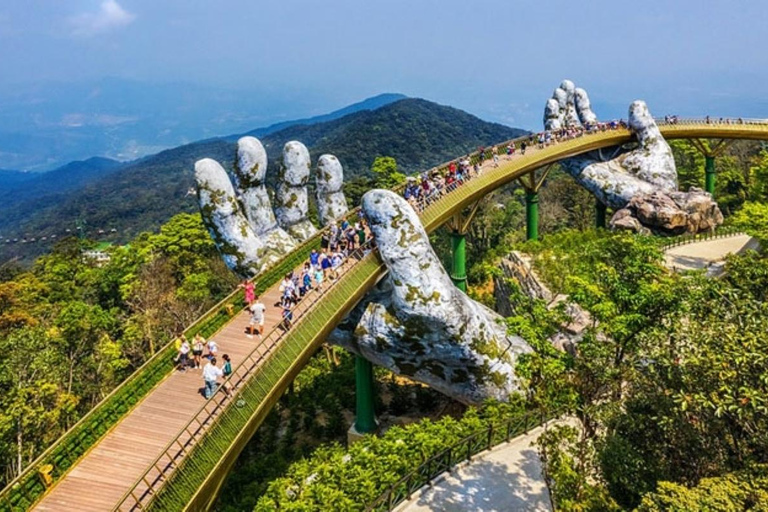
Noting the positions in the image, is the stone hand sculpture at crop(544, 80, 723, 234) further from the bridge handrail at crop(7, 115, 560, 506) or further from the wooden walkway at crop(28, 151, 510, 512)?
the wooden walkway at crop(28, 151, 510, 512)

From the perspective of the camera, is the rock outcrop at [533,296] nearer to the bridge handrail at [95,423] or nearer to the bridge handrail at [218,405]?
the bridge handrail at [218,405]

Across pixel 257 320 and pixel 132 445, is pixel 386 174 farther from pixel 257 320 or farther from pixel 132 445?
pixel 132 445

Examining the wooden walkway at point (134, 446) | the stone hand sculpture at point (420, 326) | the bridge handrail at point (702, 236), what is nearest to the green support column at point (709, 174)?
the bridge handrail at point (702, 236)

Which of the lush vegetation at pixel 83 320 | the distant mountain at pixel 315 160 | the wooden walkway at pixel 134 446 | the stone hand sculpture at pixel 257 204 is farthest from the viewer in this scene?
the distant mountain at pixel 315 160

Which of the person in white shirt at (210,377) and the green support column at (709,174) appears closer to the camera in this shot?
the person in white shirt at (210,377)

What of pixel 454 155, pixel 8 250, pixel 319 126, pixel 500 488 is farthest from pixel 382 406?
pixel 319 126

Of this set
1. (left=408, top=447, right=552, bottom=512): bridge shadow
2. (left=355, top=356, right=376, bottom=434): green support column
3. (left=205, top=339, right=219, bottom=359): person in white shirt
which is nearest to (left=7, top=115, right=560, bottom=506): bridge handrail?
(left=205, top=339, right=219, bottom=359): person in white shirt

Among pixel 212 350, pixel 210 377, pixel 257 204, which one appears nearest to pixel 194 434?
pixel 210 377
